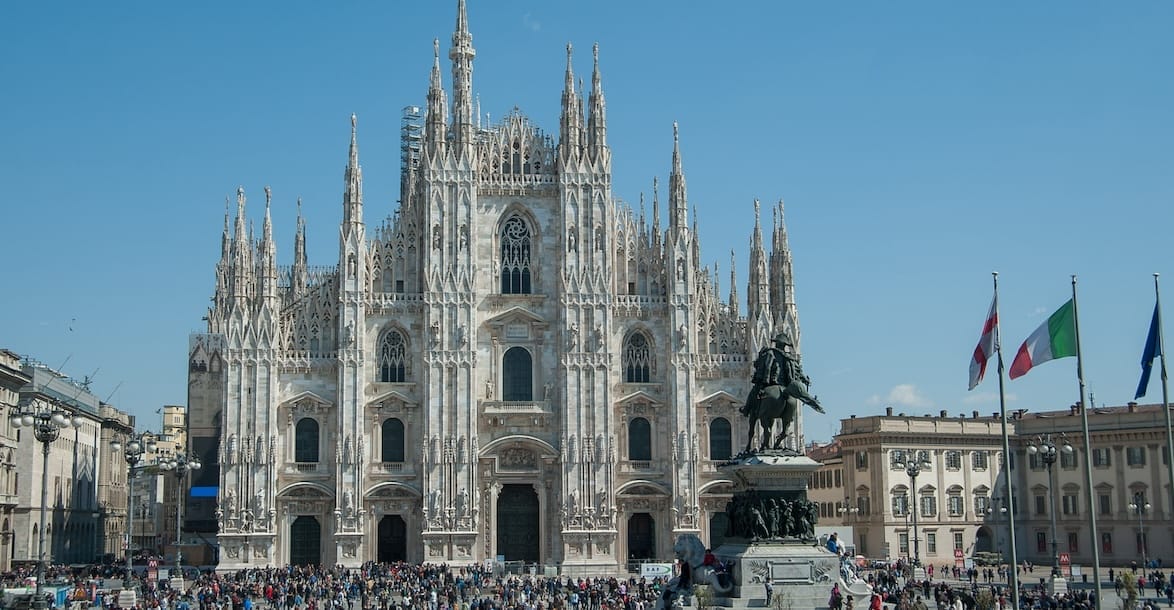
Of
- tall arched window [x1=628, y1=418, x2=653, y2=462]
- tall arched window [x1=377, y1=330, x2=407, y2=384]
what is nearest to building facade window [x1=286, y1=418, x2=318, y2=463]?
tall arched window [x1=377, y1=330, x2=407, y2=384]

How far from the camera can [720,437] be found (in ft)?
223

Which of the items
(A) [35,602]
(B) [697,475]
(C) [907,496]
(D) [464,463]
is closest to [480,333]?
(D) [464,463]

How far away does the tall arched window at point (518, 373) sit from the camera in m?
67.1

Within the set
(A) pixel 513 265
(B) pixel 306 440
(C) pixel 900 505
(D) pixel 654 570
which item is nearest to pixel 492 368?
(A) pixel 513 265

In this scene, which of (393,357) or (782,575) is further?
(393,357)

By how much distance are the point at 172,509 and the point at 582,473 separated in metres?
35.4

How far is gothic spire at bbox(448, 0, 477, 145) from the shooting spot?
67.3 meters

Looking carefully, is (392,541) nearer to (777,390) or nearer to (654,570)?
(654,570)

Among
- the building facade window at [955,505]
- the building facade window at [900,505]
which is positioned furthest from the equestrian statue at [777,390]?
the building facade window at [955,505]

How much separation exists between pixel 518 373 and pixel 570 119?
12685 millimetres

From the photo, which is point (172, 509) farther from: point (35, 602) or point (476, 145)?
point (35, 602)

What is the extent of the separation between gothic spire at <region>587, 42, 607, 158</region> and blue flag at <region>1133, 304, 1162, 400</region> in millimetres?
37151

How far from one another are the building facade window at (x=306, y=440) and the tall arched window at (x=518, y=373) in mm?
9320

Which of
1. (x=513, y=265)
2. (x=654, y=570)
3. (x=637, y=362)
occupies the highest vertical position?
(x=513, y=265)
